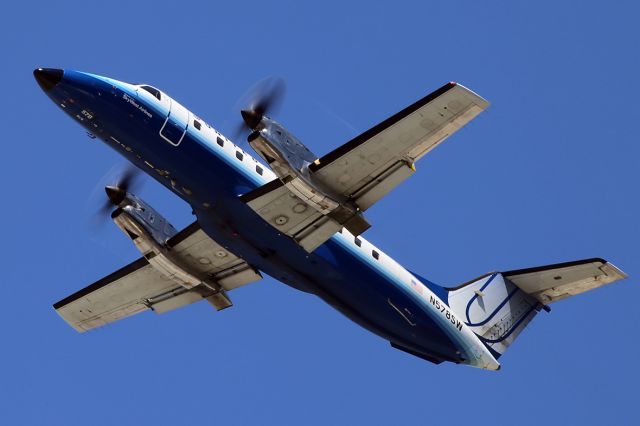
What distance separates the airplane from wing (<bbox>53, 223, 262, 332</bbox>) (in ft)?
0.13

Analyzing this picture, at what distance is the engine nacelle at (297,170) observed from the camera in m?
24.9

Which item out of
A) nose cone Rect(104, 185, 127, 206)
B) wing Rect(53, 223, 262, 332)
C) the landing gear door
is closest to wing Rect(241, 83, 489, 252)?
the landing gear door

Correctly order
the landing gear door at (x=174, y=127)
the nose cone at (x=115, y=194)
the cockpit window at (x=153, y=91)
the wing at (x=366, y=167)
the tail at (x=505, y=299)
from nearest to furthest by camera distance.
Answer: the wing at (x=366, y=167)
the landing gear door at (x=174, y=127)
the cockpit window at (x=153, y=91)
the nose cone at (x=115, y=194)
the tail at (x=505, y=299)

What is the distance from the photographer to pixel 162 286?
30328 mm

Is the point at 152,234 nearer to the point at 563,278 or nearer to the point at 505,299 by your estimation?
the point at 505,299

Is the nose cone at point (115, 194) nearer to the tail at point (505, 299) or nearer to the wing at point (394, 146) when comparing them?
the wing at point (394, 146)

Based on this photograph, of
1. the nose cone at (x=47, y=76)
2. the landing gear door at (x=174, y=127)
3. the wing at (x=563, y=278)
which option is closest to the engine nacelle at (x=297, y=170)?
the landing gear door at (x=174, y=127)

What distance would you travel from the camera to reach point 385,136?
81.2ft

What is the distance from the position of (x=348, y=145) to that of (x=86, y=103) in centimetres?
589

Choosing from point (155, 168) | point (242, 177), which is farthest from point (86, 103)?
point (242, 177)

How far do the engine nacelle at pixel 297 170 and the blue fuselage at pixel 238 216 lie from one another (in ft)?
4.19

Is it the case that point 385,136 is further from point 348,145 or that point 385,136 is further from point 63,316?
point 63,316

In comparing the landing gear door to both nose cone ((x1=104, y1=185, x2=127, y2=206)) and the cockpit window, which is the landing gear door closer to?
the cockpit window

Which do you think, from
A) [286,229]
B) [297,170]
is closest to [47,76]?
[297,170]
